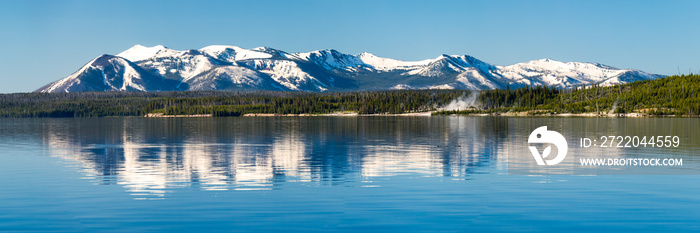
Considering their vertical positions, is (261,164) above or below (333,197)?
above

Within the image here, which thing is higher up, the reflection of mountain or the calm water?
the reflection of mountain

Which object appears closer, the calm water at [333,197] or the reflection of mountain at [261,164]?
the calm water at [333,197]

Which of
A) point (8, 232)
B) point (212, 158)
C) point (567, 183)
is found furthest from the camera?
point (212, 158)

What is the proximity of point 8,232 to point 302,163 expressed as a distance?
117ft

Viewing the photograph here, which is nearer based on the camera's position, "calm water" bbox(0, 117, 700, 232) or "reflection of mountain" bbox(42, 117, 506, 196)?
"calm water" bbox(0, 117, 700, 232)

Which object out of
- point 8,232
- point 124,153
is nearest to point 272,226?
point 8,232

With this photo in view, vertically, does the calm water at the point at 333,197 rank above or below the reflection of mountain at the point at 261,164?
below

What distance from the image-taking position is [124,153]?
80.1 metres

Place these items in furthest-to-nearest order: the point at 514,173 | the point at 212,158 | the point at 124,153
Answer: the point at 124,153
the point at 212,158
the point at 514,173

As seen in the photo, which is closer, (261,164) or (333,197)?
(333,197)

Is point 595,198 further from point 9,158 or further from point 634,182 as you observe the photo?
point 9,158

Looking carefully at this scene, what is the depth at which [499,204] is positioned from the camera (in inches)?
1469

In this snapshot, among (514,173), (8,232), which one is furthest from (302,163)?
(8,232)

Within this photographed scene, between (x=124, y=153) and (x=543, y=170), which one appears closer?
(x=543, y=170)
